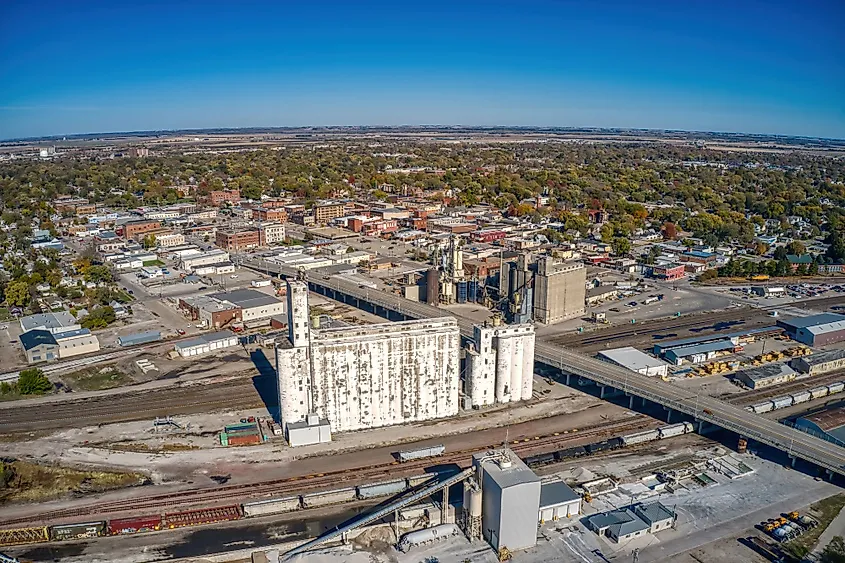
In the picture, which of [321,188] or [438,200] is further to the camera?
[321,188]

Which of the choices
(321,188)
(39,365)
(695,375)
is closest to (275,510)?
(39,365)

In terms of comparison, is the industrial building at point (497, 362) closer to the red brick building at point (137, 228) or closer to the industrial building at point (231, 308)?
the industrial building at point (231, 308)

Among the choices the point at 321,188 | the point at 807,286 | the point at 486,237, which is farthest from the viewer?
the point at 321,188

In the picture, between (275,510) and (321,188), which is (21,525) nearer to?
(275,510)

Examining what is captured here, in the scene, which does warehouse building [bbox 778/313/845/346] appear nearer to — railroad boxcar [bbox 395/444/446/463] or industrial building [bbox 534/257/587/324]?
industrial building [bbox 534/257/587/324]

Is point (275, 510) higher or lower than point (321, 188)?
lower

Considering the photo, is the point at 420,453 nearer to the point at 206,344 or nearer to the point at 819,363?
the point at 206,344
